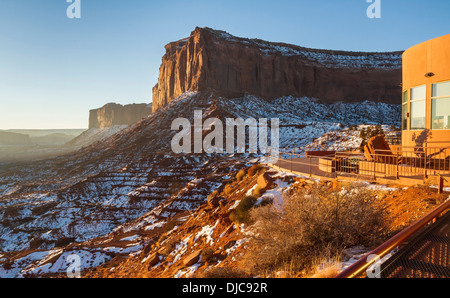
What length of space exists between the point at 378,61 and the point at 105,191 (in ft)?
405

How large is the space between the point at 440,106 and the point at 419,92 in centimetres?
125

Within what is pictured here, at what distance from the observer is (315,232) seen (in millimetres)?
5309

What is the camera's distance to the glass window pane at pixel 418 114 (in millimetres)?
11414

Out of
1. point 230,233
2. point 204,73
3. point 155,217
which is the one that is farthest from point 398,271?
point 204,73

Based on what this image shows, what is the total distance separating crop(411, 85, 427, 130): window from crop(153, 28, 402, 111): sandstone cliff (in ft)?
276

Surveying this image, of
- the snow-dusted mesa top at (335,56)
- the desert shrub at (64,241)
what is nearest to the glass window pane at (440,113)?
the desert shrub at (64,241)

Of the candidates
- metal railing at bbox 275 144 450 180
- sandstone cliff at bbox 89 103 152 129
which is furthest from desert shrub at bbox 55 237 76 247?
sandstone cliff at bbox 89 103 152 129

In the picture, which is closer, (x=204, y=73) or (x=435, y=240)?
(x=435, y=240)

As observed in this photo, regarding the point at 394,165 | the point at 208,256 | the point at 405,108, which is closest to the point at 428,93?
the point at 405,108

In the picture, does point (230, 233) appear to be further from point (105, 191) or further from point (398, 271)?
point (105, 191)

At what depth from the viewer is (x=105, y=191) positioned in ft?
142

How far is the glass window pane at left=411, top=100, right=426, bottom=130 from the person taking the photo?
11.4m

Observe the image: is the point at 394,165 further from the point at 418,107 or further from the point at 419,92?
the point at 419,92

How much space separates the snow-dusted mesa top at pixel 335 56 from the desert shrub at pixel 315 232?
113 m
